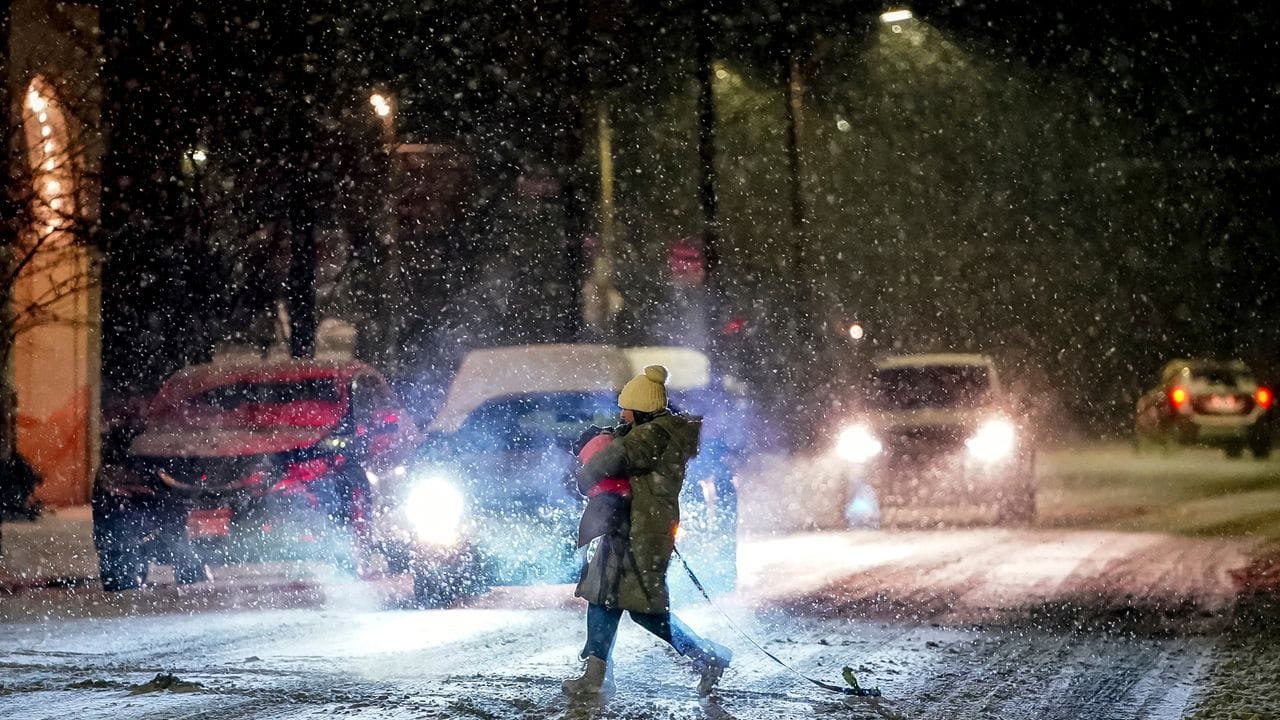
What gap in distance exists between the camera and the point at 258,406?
445 inches

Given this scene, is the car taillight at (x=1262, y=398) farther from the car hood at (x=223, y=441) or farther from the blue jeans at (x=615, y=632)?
the blue jeans at (x=615, y=632)

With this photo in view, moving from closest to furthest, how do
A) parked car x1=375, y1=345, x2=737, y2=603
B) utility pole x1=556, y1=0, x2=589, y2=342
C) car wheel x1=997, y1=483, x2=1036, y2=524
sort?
1. parked car x1=375, y1=345, x2=737, y2=603
2. car wheel x1=997, y1=483, x2=1036, y2=524
3. utility pole x1=556, y1=0, x2=589, y2=342

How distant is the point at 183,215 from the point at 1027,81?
920 inches

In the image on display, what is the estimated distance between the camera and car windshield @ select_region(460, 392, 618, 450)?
1019 cm

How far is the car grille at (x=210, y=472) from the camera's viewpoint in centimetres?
1059

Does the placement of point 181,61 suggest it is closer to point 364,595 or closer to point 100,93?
point 100,93

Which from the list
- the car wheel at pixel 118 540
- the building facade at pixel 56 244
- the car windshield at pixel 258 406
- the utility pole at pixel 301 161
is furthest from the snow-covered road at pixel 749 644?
the utility pole at pixel 301 161

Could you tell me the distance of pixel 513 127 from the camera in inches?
1217

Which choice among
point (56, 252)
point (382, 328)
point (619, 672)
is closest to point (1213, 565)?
point (619, 672)

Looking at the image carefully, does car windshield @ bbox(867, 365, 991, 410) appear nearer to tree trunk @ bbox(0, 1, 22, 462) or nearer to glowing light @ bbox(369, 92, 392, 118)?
tree trunk @ bbox(0, 1, 22, 462)

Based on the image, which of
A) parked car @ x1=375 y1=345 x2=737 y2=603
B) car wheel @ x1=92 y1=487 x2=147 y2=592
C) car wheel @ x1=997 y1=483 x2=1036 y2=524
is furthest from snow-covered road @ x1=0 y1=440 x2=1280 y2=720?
car wheel @ x1=997 y1=483 x2=1036 y2=524

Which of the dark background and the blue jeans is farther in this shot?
the dark background

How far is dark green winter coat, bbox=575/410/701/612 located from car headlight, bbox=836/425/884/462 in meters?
9.83

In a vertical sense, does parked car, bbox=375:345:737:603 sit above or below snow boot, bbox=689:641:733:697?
above
